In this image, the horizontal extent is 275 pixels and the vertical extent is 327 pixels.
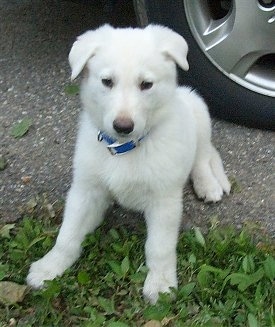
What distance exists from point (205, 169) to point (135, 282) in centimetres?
76

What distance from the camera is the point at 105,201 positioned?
3398 mm

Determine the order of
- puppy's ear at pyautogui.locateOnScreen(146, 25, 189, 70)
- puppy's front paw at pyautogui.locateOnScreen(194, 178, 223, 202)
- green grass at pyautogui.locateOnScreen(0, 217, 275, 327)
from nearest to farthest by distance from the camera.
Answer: puppy's ear at pyautogui.locateOnScreen(146, 25, 189, 70) → green grass at pyautogui.locateOnScreen(0, 217, 275, 327) → puppy's front paw at pyautogui.locateOnScreen(194, 178, 223, 202)

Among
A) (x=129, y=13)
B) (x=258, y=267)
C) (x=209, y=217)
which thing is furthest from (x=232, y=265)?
(x=129, y=13)

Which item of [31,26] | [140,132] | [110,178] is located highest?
[140,132]

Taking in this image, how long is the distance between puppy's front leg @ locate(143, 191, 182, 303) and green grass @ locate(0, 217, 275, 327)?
2.1 inches

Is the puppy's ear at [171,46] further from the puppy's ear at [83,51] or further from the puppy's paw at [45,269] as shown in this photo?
the puppy's paw at [45,269]

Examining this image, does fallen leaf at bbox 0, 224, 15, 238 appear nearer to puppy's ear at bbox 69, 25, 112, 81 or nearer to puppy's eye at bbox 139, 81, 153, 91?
puppy's ear at bbox 69, 25, 112, 81

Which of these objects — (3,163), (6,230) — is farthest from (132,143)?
(3,163)

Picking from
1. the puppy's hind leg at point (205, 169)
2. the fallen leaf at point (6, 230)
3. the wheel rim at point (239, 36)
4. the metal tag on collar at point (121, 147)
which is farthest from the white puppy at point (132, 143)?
the wheel rim at point (239, 36)

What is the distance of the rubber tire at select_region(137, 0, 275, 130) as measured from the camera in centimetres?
385

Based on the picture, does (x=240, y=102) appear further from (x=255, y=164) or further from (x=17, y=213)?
(x=17, y=213)

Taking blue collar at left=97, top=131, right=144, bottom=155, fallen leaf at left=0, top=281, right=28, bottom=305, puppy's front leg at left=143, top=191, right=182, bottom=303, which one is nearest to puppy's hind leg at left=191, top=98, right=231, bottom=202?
puppy's front leg at left=143, top=191, right=182, bottom=303

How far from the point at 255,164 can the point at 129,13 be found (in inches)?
58.4

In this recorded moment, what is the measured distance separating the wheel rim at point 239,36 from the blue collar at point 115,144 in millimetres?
922
